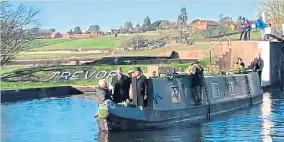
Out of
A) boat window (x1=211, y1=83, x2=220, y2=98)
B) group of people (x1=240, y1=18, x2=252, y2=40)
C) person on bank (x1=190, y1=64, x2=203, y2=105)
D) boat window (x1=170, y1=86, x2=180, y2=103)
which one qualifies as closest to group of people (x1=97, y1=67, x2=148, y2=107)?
boat window (x1=170, y1=86, x2=180, y2=103)

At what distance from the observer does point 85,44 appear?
11794 cm

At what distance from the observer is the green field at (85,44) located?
112 meters

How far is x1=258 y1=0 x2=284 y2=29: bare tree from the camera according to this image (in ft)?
221

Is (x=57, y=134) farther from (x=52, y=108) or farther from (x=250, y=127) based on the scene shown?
(x=52, y=108)

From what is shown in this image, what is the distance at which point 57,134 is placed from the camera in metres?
21.5

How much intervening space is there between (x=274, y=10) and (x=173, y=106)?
47318mm

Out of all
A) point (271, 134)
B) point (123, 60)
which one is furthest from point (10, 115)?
point (123, 60)

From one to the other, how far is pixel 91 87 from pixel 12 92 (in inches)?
287

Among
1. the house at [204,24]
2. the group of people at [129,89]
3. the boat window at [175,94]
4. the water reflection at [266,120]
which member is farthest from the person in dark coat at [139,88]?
the house at [204,24]

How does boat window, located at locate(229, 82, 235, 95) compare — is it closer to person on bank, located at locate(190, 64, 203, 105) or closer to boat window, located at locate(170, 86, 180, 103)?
person on bank, located at locate(190, 64, 203, 105)

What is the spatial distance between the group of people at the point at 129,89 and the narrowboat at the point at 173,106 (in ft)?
1.13

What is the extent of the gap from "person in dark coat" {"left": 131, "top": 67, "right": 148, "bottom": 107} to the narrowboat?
0.26 metres

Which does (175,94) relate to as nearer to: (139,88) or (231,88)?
(139,88)

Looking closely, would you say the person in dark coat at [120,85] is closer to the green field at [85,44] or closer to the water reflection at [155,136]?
the water reflection at [155,136]
